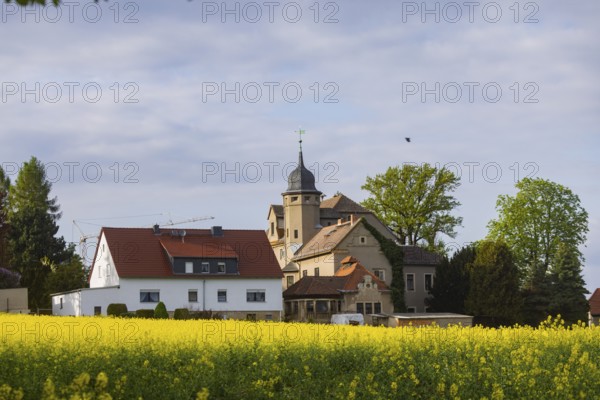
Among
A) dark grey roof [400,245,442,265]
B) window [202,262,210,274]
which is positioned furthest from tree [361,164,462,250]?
window [202,262,210,274]

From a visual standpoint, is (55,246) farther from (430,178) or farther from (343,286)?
(430,178)

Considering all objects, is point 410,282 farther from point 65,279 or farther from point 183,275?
point 65,279

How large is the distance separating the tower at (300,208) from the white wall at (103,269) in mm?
23477

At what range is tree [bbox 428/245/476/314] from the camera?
77.3m

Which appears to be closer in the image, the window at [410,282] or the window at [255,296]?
the window at [255,296]

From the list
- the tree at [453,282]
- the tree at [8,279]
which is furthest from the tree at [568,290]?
the tree at [8,279]

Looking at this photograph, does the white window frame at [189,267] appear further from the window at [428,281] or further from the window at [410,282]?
the window at [428,281]

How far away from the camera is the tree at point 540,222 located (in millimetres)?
79375

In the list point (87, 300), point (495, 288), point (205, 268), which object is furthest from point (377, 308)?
point (87, 300)

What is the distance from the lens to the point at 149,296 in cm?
7069

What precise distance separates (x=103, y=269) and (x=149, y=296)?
19.8 ft

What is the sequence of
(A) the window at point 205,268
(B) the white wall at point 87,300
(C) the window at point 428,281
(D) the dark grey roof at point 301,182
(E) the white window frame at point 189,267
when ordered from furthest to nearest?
(D) the dark grey roof at point 301,182 < (C) the window at point 428,281 < (A) the window at point 205,268 < (E) the white window frame at point 189,267 < (B) the white wall at point 87,300

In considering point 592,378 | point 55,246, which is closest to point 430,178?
point 55,246

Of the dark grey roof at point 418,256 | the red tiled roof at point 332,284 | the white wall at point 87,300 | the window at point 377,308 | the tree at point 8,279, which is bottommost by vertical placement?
the window at point 377,308
